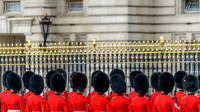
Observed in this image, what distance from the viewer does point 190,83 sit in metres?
15.0

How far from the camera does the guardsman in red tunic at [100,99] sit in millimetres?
15492

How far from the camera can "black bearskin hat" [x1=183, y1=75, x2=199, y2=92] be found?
15.0 m

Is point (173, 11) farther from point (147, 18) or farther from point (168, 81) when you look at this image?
point (168, 81)

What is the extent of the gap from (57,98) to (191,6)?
10.6 metres

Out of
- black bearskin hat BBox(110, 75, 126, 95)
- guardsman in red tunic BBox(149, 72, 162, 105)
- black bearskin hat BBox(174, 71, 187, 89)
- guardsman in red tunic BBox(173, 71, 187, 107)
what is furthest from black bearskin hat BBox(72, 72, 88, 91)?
black bearskin hat BBox(174, 71, 187, 89)

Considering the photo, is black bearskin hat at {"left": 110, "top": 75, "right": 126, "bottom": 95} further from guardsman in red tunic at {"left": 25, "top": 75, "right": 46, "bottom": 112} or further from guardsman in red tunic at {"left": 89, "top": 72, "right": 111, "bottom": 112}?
guardsman in red tunic at {"left": 25, "top": 75, "right": 46, "bottom": 112}

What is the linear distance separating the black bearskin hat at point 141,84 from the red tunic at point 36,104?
2.27 m

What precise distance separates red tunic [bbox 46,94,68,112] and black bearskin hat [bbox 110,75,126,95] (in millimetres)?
1234

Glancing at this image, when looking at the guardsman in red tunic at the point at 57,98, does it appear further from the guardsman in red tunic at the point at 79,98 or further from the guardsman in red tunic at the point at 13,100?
the guardsman in red tunic at the point at 13,100

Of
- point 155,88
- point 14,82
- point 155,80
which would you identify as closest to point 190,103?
point 155,88

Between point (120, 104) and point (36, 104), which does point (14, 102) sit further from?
point (120, 104)

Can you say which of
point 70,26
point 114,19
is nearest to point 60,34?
point 70,26

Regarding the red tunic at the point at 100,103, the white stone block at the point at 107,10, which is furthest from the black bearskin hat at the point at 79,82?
the white stone block at the point at 107,10

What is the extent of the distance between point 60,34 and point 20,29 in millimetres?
1567
